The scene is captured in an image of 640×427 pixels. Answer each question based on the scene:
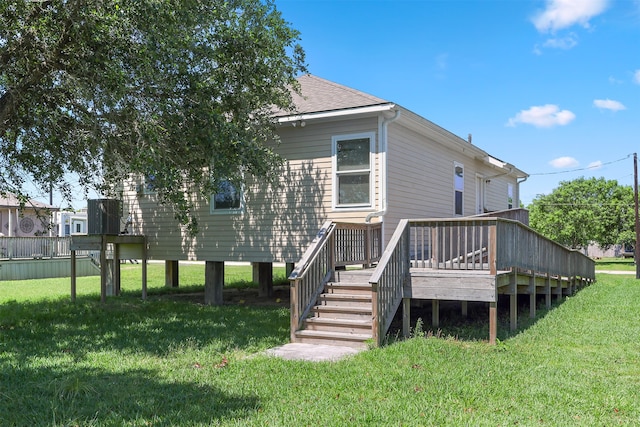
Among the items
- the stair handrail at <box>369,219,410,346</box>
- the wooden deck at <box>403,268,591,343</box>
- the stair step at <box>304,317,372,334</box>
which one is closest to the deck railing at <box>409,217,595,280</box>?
the wooden deck at <box>403,268,591,343</box>

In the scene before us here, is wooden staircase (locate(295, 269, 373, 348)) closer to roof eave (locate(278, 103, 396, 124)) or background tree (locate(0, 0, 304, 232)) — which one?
background tree (locate(0, 0, 304, 232))

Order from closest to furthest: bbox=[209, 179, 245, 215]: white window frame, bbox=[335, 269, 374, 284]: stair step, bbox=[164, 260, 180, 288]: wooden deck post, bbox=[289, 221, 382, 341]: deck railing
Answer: bbox=[289, 221, 382, 341]: deck railing
bbox=[335, 269, 374, 284]: stair step
bbox=[209, 179, 245, 215]: white window frame
bbox=[164, 260, 180, 288]: wooden deck post

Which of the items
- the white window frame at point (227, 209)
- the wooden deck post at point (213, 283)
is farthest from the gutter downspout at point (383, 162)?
the wooden deck post at point (213, 283)

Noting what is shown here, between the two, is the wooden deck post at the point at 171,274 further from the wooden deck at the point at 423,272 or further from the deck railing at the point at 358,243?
the wooden deck at the point at 423,272

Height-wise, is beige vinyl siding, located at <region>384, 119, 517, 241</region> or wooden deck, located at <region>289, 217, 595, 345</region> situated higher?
beige vinyl siding, located at <region>384, 119, 517, 241</region>

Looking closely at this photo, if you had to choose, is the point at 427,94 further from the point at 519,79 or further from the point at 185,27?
the point at 185,27

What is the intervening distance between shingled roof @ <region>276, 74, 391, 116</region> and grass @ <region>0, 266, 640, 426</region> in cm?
449

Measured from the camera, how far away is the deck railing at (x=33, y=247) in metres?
23.3

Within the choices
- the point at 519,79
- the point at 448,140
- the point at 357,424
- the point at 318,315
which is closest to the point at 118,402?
the point at 357,424

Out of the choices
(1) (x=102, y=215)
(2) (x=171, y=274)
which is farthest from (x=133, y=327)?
(2) (x=171, y=274)

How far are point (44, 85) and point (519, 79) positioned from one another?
19.2 metres

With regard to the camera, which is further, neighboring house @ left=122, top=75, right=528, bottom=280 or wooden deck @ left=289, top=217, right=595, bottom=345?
neighboring house @ left=122, top=75, right=528, bottom=280

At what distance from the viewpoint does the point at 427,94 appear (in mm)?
26766

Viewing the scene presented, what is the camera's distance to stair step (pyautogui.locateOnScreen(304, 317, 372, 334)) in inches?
303
